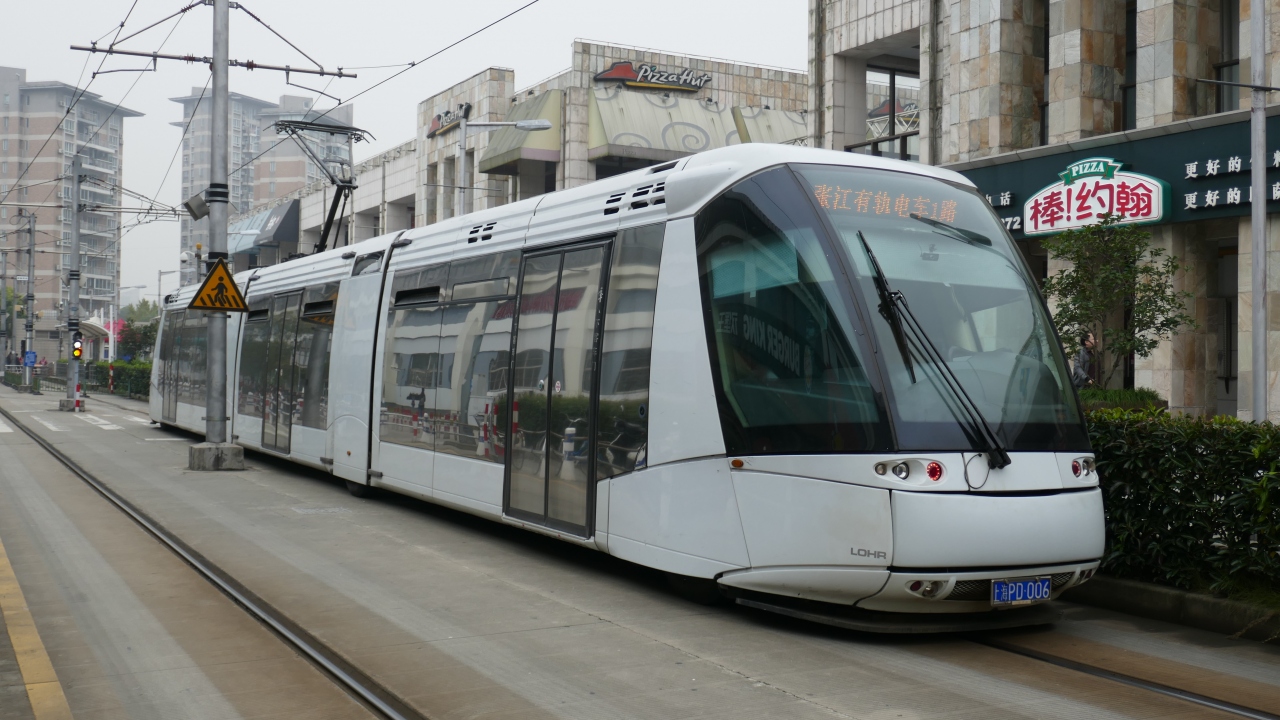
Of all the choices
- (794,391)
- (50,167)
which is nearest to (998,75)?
(794,391)

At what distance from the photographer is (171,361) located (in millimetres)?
24406

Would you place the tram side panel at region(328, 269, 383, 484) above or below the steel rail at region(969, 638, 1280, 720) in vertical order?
above

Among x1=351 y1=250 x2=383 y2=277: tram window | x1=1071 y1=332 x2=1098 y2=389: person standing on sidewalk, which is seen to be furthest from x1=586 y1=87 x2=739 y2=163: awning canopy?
x1=351 y1=250 x2=383 y2=277: tram window

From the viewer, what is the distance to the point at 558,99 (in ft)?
139

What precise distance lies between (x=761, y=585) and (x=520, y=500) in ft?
9.95

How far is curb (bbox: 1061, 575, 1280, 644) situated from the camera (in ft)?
23.0

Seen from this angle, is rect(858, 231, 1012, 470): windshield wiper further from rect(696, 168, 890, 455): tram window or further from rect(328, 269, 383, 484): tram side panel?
rect(328, 269, 383, 484): tram side panel

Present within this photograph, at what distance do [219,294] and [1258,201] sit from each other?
47.6 ft

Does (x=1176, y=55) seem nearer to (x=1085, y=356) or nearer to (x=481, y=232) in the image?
(x=1085, y=356)

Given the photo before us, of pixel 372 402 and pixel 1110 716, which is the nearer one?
pixel 1110 716

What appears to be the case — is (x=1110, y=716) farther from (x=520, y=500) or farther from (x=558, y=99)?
(x=558, y=99)

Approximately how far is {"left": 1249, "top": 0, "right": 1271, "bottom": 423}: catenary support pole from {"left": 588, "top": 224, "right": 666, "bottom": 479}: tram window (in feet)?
33.9

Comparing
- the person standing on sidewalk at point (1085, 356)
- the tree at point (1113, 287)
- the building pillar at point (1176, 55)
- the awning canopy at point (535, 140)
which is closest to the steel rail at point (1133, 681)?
the person standing on sidewalk at point (1085, 356)

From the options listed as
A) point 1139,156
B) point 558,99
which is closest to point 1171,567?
point 1139,156
